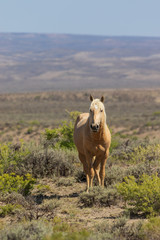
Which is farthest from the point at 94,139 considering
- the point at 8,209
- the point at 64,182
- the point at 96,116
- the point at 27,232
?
the point at 27,232

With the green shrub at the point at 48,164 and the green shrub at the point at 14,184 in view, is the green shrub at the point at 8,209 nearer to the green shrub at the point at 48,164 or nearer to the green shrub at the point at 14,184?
the green shrub at the point at 14,184

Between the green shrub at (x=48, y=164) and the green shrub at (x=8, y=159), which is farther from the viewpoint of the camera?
the green shrub at (x=48, y=164)

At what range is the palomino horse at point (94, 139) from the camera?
8570 mm

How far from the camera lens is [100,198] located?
861cm

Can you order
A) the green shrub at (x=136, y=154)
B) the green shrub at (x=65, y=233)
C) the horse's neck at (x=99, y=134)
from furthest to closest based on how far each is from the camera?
the green shrub at (x=136, y=154)
the horse's neck at (x=99, y=134)
the green shrub at (x=65, y=233)

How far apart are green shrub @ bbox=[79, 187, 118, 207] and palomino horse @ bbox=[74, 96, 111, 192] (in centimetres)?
74

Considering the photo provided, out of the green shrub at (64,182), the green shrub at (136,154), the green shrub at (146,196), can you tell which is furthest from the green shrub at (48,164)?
the green shrub at (146,196)

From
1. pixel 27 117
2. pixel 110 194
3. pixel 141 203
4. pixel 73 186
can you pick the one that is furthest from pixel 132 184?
pixel 27 117

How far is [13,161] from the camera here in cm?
1127

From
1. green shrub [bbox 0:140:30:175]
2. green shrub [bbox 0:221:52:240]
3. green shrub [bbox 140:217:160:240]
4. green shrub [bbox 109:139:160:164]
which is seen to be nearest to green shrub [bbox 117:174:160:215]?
green shrub [bbox 140:217:160:240]

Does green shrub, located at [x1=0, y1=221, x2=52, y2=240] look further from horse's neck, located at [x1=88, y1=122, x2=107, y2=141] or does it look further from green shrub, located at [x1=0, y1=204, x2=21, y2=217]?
horse's neck, located at [x1=88, y1=122, x2=107, y2=141]

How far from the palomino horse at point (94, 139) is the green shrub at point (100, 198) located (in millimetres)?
744

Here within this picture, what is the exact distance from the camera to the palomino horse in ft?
28.1

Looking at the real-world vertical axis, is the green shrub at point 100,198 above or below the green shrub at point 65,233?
below
